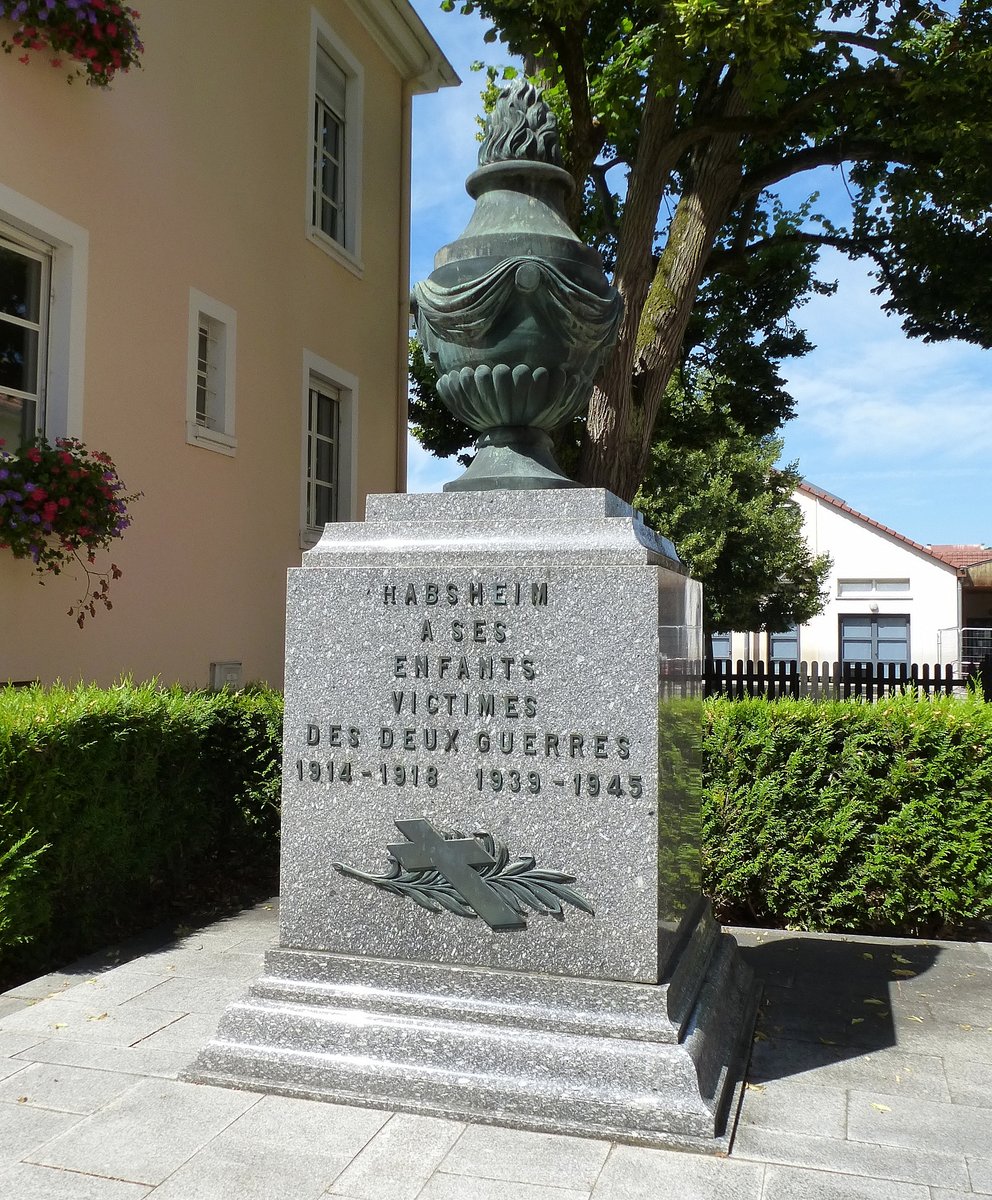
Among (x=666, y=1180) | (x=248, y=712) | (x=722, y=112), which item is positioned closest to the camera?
(x=666, y=1180)

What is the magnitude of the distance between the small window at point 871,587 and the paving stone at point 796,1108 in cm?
3342

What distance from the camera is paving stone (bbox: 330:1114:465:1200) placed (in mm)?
2717

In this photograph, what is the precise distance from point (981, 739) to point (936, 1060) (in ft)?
8.21

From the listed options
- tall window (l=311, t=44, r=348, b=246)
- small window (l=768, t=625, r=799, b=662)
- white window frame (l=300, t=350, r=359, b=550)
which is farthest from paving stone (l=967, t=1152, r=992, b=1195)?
small window (l=768, t=625, r=799, b=662)

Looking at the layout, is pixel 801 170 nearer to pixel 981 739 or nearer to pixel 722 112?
pixel 722 112

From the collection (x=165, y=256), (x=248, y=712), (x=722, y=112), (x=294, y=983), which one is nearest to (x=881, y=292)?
(x=722, y=112)

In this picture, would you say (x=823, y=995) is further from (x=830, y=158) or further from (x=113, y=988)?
(x=830, y=158)

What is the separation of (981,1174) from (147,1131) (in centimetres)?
233

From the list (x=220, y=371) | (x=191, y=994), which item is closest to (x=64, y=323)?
(x=220, y=371)

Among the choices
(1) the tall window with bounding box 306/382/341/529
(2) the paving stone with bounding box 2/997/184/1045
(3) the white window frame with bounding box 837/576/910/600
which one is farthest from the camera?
(3) the white window frame with bounding box 837/576/910/600

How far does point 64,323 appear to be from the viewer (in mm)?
7402

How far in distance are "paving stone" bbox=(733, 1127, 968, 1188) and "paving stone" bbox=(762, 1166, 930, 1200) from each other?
4 cm

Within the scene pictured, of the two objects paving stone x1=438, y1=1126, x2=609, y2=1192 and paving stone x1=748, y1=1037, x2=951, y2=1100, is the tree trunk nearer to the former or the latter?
paving stone x1=748, y1=1037, x2=951, y2=1100

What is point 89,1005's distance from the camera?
4.15m
